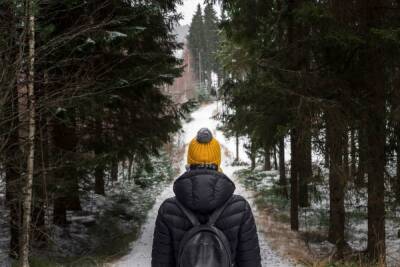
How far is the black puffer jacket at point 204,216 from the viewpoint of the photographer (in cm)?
282

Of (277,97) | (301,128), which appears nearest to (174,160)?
(277,97)

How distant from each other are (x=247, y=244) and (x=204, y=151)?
70 centimetres

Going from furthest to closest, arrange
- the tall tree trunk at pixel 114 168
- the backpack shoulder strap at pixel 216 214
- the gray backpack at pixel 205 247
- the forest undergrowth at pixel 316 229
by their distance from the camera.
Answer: the tall tree trunk at pixel 114 168, the forest undergrowth at pixel 316 229, the backpack shoulder strap at pixel 216 214, the gray backpack at pixel 205 247

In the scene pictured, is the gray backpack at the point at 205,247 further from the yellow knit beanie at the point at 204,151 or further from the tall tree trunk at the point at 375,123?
the tall tree trunk at the point at 375,123

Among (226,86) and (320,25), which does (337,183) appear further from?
(226,86)

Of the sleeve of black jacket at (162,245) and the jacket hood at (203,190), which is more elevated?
the jacket hood at (203,190)

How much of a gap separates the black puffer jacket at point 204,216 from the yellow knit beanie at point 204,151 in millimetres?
151

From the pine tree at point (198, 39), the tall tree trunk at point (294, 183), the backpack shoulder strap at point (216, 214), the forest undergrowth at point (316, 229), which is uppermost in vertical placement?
the pine tree at point (198, 39)

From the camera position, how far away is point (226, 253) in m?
2.64

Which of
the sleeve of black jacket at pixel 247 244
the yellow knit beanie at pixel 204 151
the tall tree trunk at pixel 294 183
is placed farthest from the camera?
the tall tree trunk at pixel 294 183

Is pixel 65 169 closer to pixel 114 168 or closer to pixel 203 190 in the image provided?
pixel 114 168

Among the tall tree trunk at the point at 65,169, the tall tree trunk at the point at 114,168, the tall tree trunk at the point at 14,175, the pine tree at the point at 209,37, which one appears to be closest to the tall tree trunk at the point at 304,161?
the tall tree trunk at the point at 65,169

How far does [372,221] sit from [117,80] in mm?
6365

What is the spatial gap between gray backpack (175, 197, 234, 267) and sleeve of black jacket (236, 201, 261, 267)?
0.18 metres
